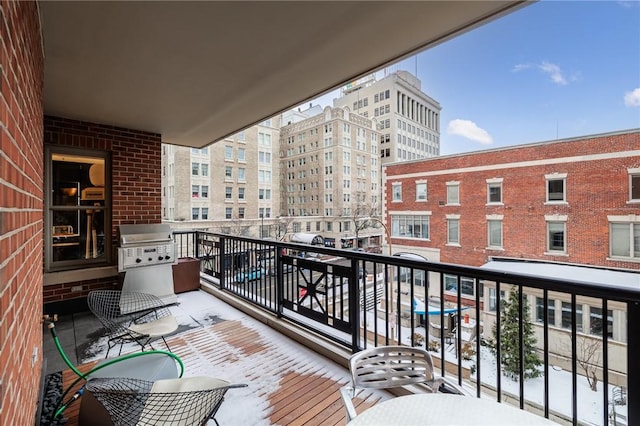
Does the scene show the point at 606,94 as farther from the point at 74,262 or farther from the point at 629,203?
the point at 74,262

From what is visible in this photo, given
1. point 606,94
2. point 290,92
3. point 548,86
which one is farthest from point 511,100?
point 290,92

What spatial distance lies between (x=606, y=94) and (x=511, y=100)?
22.0 ft

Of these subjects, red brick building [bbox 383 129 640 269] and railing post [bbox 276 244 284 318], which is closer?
railing post [bbox 276 244 284 318]

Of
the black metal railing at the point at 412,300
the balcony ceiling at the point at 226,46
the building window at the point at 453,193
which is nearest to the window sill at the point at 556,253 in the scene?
the building window at the point at 453,193

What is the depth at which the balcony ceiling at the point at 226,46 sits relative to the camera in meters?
1.54

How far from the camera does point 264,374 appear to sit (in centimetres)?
220

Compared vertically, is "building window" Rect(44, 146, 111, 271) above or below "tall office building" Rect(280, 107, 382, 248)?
below

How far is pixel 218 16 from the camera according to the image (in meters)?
1.58

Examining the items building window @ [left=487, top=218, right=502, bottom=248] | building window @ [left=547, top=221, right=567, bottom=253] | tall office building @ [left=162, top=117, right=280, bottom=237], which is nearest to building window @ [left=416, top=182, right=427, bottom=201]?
building window @ [left=487, top=218, right=502, bottom=248]

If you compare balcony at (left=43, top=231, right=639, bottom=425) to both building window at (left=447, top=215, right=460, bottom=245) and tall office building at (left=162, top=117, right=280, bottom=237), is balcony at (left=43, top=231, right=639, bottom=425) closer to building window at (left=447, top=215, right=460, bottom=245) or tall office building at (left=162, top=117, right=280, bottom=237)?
building window at (left=447, top=215, right=460, bottom=245)

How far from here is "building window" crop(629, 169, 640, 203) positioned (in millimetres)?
8695

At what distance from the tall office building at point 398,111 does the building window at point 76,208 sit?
106 feet

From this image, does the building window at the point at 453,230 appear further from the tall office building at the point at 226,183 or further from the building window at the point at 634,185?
the tall office building at the point at 226,183

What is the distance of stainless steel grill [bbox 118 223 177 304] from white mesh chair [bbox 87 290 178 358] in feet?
2.04
